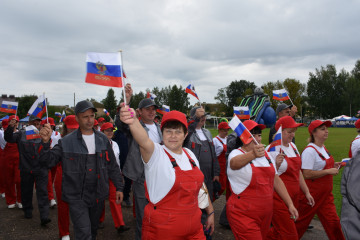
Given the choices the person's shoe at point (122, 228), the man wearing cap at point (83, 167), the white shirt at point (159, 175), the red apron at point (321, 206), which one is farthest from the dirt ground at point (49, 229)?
the white shirt at point (159, 175)

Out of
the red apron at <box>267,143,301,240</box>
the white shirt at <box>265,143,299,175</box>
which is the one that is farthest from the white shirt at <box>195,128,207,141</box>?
the red apron at <box>267,143,301,240</box>

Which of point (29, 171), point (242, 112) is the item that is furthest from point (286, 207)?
point (29, 171)

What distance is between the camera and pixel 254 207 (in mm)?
3352

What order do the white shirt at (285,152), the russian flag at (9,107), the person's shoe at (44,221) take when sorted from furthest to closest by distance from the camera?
the russian flag at (9,107)
the person's shoe at (44,221)
the white shirt at (285,152)

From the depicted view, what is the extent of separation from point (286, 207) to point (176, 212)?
2.05 metres

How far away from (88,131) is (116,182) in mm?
842

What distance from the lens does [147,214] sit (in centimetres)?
272

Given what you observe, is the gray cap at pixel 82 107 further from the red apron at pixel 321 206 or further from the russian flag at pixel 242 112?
the russian flag at pixel 242 112

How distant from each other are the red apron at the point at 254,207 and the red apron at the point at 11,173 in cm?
612

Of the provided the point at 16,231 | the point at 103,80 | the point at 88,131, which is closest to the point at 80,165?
the point at 88,131

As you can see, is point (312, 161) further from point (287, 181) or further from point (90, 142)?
point (90, 142)

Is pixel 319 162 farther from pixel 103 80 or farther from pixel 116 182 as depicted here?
pixel 103 80

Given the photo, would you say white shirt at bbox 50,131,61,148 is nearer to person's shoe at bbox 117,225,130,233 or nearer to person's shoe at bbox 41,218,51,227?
person's shoe at bbox 41,218,51,227

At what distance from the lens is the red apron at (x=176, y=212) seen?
2.62m
